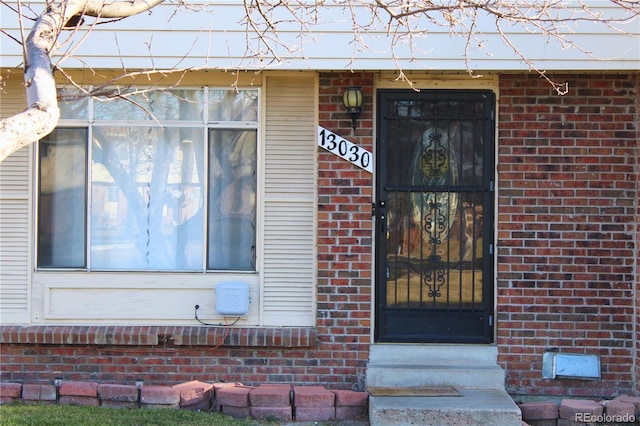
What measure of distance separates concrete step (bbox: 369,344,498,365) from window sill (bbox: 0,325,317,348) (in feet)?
2.08

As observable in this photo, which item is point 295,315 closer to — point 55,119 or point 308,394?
point 308,394

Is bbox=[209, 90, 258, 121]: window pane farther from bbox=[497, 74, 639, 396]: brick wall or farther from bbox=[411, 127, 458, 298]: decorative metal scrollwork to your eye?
bbox=[497, 74, 639, 396]: brick wall

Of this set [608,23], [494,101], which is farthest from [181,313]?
[608,23]

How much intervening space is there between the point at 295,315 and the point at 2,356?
2716 mm

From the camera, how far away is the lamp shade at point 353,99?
672 cm

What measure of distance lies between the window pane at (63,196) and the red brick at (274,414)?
2.28m

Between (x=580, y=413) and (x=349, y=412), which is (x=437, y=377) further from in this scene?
(x=580, y=413)

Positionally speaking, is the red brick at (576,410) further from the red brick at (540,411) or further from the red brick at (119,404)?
the red brick at (119,404)

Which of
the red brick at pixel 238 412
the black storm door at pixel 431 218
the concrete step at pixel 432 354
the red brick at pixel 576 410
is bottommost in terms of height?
the red brick at pixel 238 412

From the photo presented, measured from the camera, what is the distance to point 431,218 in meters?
7.02

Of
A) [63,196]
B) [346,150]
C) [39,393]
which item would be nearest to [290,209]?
[346,150]

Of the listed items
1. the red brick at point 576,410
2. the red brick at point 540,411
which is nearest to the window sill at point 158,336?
the red brick at point 540,411

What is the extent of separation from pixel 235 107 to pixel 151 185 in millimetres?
1082

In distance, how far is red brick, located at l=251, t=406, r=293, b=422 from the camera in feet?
20.7
